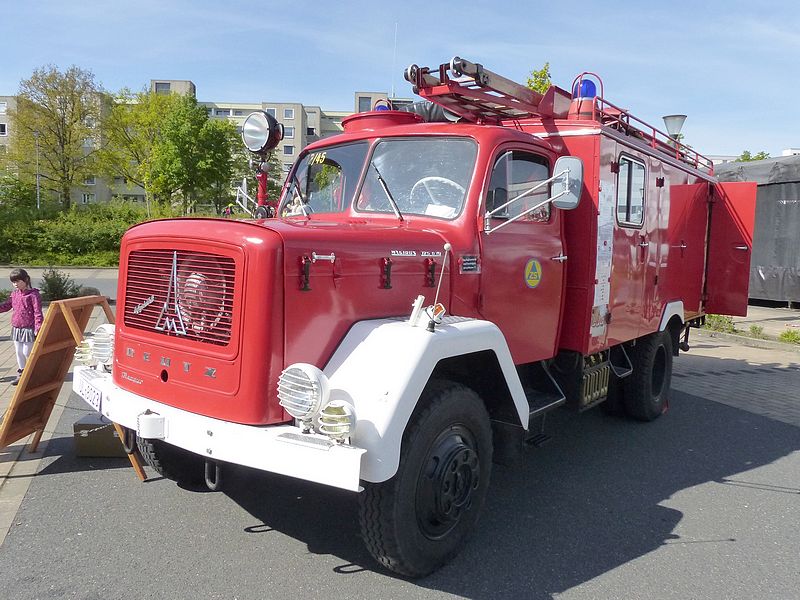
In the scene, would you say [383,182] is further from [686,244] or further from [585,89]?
[686,244]

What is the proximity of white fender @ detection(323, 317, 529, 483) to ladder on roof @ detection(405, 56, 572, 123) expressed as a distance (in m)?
1.81

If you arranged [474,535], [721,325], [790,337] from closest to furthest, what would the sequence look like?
1. [474,535]
2. [790,337]
3. [721,325]

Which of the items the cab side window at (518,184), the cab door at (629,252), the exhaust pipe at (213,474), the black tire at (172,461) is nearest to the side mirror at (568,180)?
the cab side window at (518,184)

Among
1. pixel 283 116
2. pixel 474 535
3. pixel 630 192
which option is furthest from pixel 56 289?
pixel 283 116

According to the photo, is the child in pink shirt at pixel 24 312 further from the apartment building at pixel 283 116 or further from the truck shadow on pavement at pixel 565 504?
the apartment building at pixel 283 116

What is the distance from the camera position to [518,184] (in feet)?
13.6

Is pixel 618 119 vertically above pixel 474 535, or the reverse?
pixel 618 119

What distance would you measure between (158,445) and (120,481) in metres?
0.73

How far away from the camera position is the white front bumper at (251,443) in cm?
256

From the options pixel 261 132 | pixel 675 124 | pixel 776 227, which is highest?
pixel 675 124

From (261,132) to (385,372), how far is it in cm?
238

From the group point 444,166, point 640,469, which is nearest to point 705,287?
point 640,469

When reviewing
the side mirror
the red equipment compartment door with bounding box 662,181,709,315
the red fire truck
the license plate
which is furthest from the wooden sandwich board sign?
the red equipment compartment door with bounding box 662,181,709,315

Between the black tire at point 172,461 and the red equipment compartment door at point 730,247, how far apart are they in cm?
642
